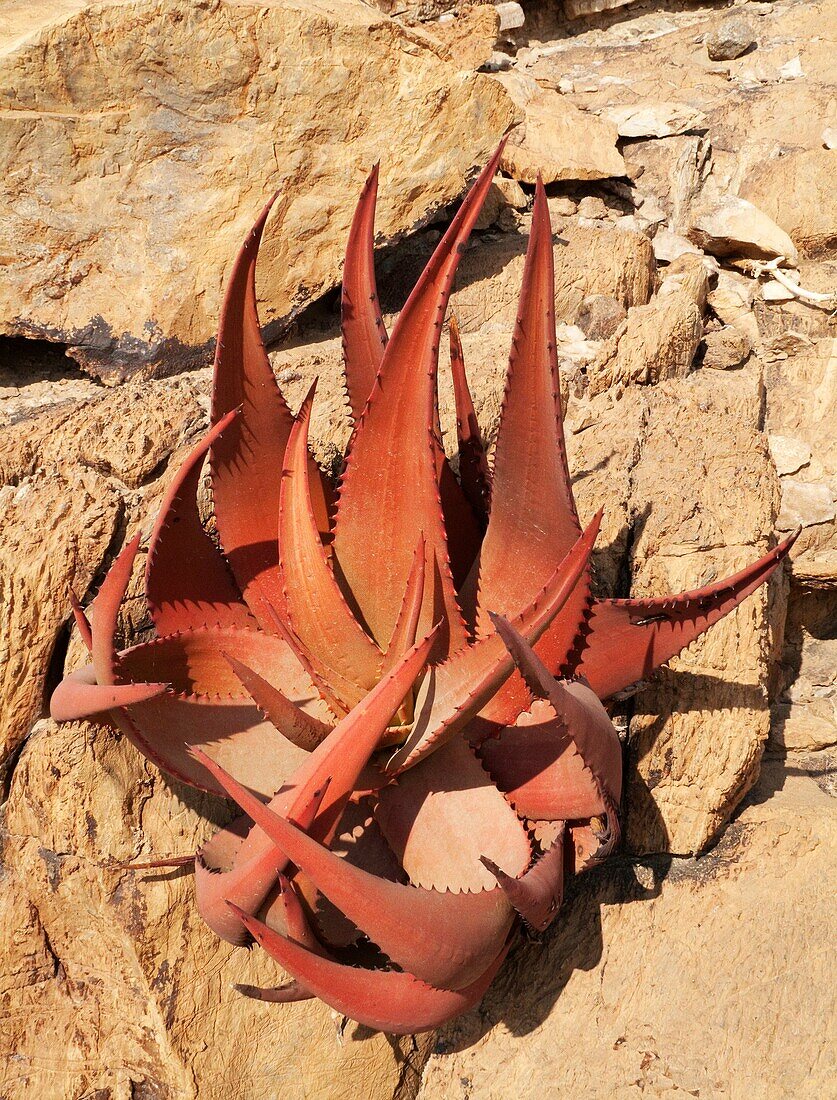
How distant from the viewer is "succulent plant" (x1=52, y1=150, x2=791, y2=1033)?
1.24 metres

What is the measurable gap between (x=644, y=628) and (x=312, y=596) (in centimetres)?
53

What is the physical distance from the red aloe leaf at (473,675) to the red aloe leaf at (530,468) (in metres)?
0.14

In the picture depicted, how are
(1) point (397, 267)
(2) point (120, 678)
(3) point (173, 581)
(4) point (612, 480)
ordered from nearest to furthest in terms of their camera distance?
(2) point (120, 678), (3) point (173, 581), (4) point (612, 480), (1) point (397, 267)

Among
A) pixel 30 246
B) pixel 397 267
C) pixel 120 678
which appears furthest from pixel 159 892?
pixel 397 267

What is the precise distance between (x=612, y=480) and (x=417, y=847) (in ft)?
3.30

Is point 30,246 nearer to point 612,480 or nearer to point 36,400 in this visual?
point 36,400

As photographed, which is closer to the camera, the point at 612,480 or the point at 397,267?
the point at 612,480

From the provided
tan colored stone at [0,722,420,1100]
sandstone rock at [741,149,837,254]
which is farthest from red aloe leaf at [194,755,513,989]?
sandstone rock at [741,149,837,254]

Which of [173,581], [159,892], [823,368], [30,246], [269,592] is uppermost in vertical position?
[30,246]

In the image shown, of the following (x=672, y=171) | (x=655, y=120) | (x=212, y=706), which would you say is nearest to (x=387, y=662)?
(x=212, y=706)

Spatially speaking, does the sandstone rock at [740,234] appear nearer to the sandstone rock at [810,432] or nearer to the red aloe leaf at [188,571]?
the sandstone rock at [810,432]

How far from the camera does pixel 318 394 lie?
2213 mm

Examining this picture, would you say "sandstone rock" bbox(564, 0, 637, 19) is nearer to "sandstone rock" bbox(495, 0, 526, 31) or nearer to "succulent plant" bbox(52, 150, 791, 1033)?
"sandstone rock" bbox(495, 0, 526, 31)

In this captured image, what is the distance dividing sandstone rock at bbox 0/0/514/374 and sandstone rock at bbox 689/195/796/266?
107 centimetres
